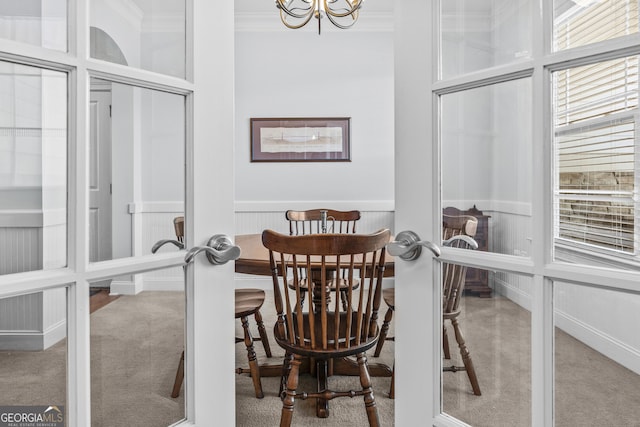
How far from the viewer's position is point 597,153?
66 centimetres

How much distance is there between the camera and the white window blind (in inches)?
24.7

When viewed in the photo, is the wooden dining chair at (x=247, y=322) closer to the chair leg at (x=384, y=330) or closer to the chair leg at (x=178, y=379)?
the chair leg at (x=384, y=330)

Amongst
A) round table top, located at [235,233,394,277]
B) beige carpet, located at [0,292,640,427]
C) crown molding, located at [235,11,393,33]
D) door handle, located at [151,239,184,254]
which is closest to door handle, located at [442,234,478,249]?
beige carpet, located at [0,292,640,427]

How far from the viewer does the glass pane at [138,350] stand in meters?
0.72

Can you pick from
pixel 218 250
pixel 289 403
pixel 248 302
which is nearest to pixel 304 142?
pixel 248 302

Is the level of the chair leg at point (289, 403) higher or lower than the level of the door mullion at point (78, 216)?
lower

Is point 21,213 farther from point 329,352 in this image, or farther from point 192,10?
point 329,352

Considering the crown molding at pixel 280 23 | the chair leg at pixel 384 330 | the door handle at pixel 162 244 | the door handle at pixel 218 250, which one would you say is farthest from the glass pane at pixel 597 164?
the crown molding at pixel 280 23

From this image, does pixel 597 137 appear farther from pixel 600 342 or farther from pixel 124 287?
pixel 124 287

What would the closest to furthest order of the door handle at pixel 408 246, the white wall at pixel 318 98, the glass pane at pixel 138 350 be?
1. the glass pane at pixel 138 350
2. the door handle at pixel 408 246
3. the white wall at pixel 318 98

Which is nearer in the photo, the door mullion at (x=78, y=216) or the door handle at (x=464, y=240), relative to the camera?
the door mullion at (x=78, y=216)

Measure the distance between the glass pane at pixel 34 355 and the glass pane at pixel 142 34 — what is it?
0.44 metres

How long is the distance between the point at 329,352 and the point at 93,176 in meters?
1.11

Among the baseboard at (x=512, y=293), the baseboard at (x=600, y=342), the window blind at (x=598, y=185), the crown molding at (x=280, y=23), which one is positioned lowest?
the baseboard at (x=600, y=342)
